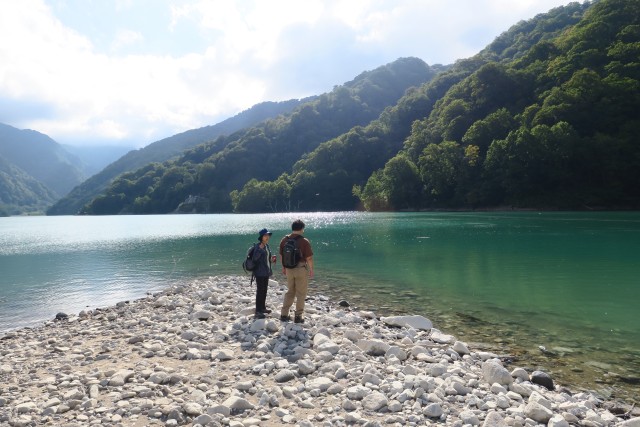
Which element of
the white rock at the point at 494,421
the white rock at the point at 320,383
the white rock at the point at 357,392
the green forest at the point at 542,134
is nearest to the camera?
the white rock at the point at 494,421

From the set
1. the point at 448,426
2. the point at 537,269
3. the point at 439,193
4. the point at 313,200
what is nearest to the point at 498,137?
the point at 439,193

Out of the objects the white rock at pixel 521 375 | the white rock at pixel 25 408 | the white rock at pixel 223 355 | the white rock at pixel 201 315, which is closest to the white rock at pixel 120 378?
the white rock at pixel 25 408

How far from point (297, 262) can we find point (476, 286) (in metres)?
11.6

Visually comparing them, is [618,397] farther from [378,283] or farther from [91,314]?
[91,314]

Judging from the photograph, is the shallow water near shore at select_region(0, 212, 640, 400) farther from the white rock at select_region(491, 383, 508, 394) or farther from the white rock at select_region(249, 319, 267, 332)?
the white rock at select_region(249, 319, 267, 332)


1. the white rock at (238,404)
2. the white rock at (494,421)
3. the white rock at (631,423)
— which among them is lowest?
the white rock at (631,423)

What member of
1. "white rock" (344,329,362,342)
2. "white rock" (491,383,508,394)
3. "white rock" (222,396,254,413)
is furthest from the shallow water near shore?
"white rock" (222,396,254,413)

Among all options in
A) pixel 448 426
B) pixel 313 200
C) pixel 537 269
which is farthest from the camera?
pixel 313 200

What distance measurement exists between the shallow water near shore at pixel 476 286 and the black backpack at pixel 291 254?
5.30 meters

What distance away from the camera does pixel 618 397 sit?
7.46m

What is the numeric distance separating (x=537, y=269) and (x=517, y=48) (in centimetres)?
20626

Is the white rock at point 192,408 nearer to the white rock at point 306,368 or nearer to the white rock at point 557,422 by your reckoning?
the white rock at point 306,368

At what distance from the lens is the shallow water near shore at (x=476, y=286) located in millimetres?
10367

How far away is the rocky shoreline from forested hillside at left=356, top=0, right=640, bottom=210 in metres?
103
